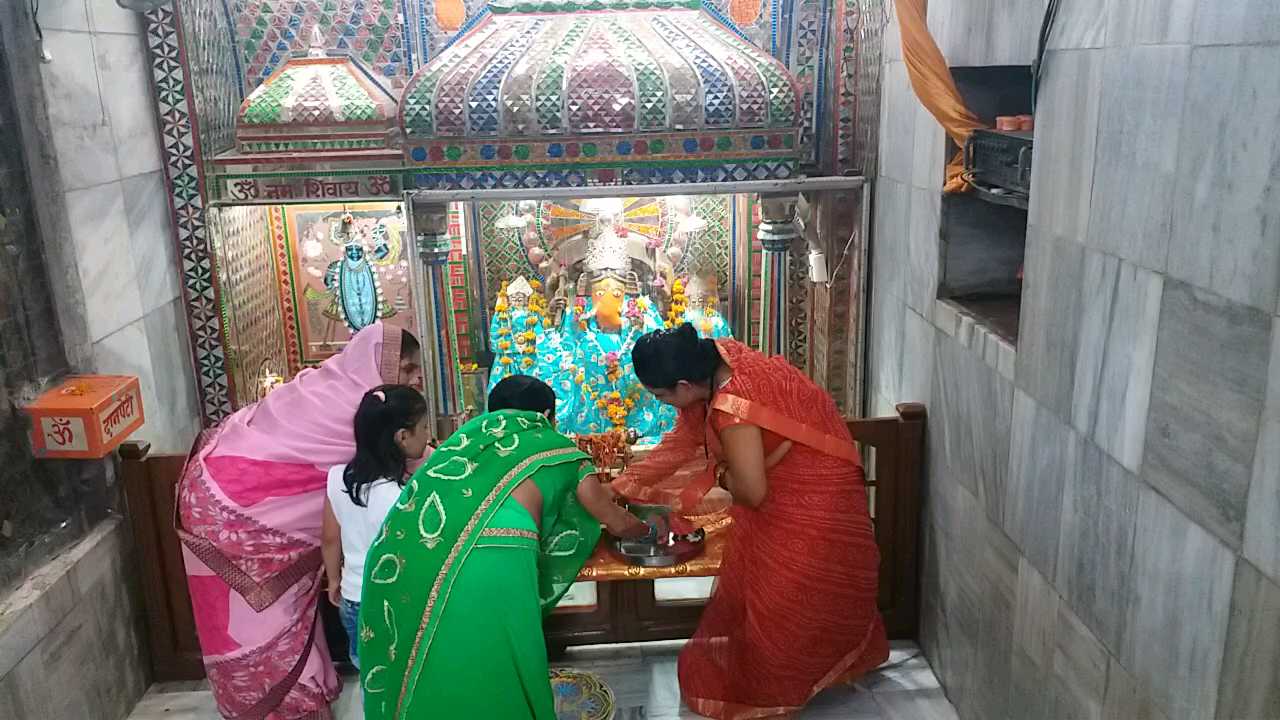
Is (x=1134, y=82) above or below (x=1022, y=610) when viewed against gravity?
above

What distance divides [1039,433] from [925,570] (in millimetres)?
1188

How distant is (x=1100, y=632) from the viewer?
2.43 meters

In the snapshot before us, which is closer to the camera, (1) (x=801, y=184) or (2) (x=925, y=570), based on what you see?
(2) (x=925, y=570)

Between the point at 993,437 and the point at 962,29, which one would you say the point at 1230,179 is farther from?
the point at 962,29

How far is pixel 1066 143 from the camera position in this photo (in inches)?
99.8

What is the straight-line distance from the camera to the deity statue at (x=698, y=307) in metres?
6.10

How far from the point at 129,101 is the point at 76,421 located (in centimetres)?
146

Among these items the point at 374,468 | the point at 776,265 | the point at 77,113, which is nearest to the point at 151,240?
the point at 77,113

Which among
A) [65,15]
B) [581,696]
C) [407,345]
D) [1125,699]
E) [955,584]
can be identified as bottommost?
[581,696]

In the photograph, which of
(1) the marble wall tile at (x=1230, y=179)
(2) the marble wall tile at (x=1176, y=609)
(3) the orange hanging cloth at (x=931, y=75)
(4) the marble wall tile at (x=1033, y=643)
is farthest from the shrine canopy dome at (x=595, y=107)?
(2) the marble wall tile at (x=1176, y=609)

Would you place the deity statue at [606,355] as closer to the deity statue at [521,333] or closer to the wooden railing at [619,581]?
the deity statue at [521,333]

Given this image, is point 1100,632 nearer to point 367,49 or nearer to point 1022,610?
point 1022,610

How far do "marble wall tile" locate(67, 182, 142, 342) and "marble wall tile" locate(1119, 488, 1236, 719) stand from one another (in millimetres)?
3449

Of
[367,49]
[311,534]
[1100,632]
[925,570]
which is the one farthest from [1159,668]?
[367,49]
